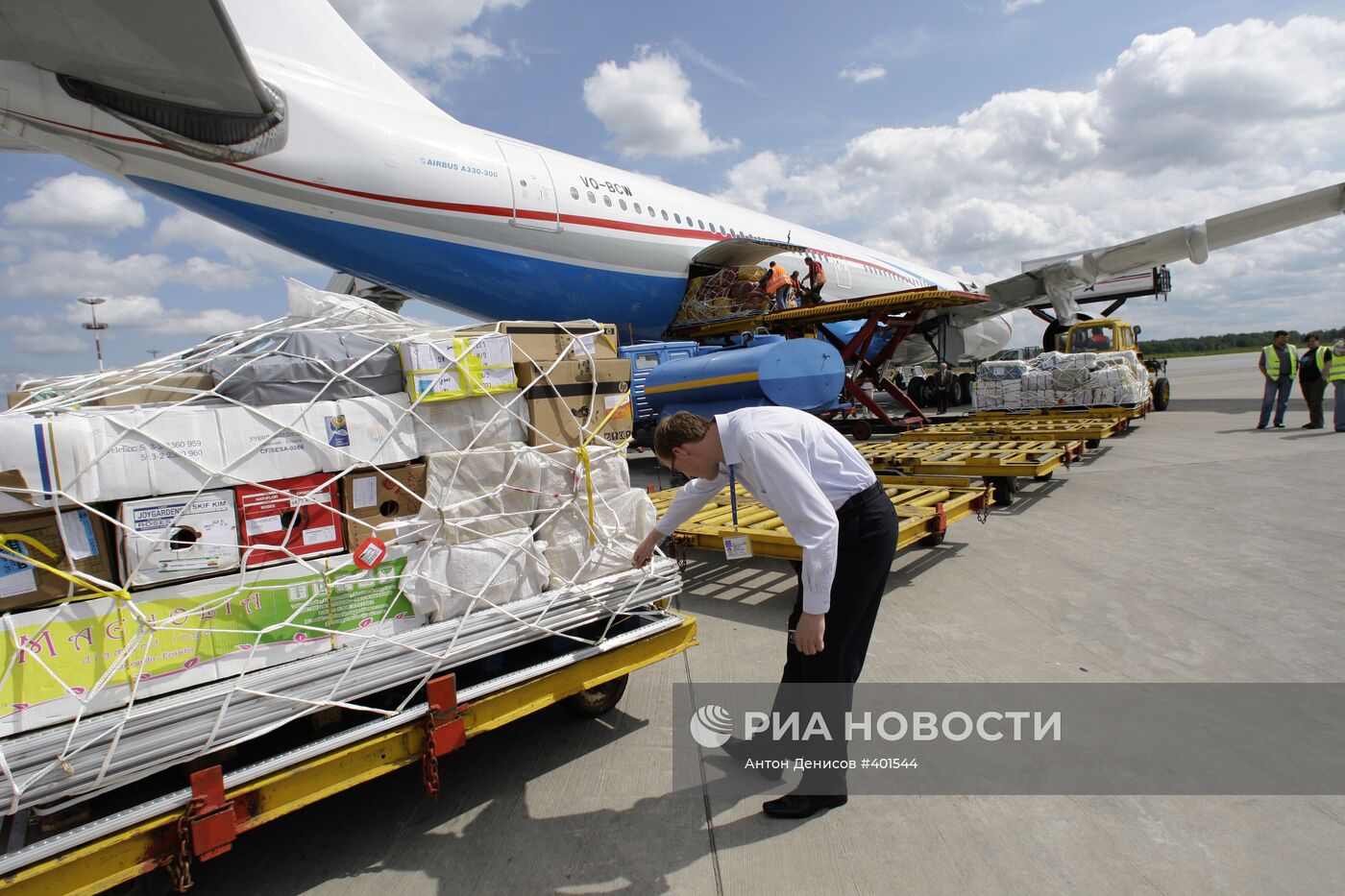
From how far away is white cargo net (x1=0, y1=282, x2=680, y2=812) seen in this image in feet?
6.44

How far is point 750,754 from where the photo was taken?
2.98 m

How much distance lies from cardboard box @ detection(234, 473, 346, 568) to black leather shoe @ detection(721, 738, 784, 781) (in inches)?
73.1

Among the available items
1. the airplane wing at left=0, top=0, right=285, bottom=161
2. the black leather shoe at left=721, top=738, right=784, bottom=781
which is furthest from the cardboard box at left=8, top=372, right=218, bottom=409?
the airplane wing at left=0, top=0, right=285, bottom=161

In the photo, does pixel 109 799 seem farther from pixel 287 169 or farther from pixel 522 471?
pixel 287 169

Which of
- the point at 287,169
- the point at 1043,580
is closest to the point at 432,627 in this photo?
the point at 1043,580

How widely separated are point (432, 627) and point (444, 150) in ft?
26.2

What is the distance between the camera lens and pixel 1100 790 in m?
2.55

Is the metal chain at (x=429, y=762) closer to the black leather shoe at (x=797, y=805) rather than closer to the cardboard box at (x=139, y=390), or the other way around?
the black leather shoe at (x=797, y=805)

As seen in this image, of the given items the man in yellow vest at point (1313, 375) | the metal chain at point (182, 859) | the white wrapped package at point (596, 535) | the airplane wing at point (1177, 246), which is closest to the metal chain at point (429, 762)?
the metal chain at point (182, 859)

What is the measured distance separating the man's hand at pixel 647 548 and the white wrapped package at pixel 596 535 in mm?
185

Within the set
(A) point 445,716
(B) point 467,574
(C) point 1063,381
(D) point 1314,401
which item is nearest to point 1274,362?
(D) point 1314,401

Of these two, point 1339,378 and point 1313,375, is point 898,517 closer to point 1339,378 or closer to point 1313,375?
point 1339,378

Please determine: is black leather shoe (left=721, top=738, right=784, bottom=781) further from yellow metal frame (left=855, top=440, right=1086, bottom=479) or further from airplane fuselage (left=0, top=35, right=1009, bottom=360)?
airplane fuselage (left=0, top=35, right=1009, bottom=360)

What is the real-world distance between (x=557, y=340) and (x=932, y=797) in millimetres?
2520
